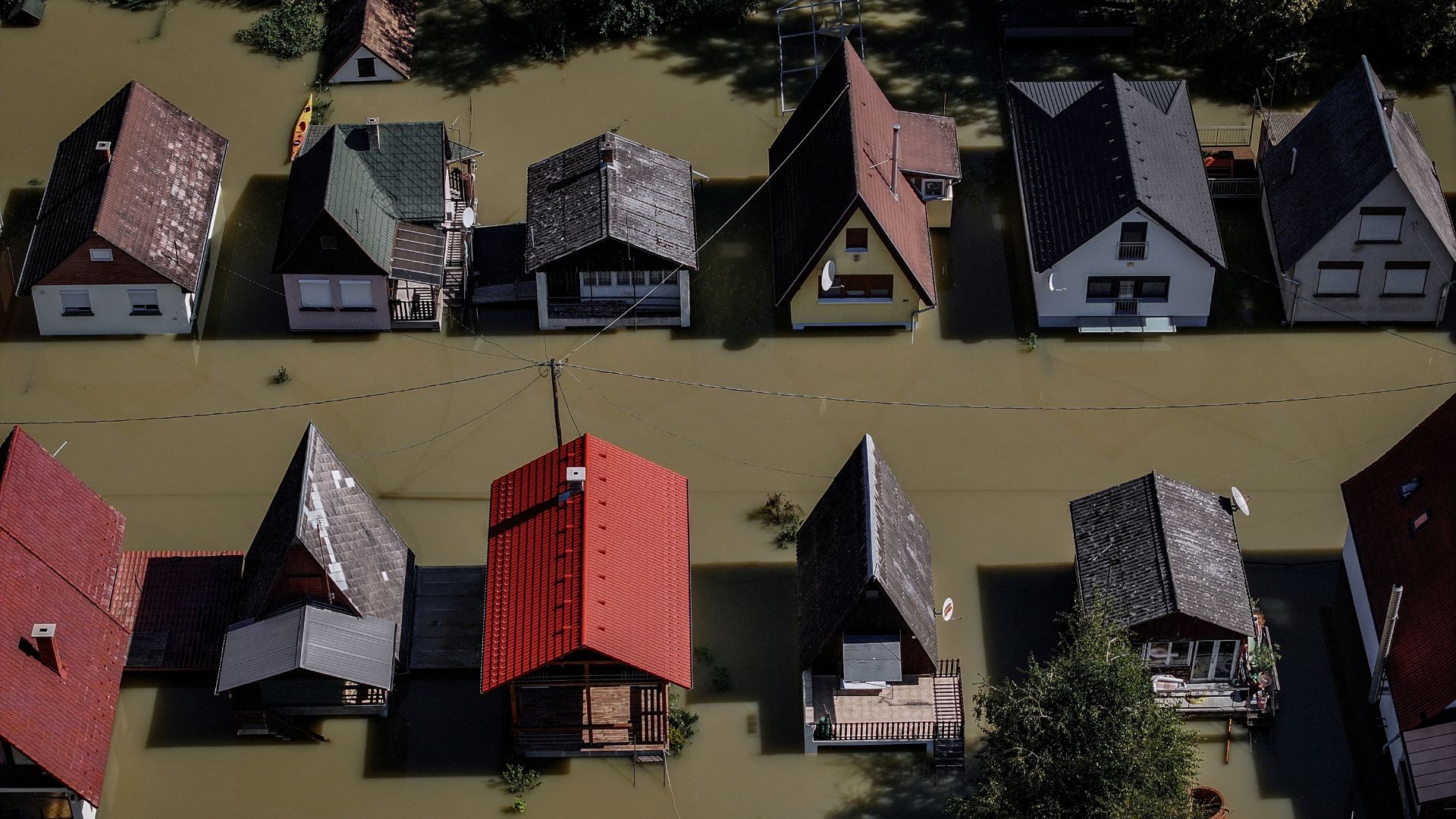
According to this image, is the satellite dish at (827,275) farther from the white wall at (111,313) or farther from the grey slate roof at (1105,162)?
the white wall at (111,313)

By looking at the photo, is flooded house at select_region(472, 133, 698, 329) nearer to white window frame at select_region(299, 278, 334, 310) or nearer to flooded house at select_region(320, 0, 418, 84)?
white window frame at select_region(299, 278, 334, 310)

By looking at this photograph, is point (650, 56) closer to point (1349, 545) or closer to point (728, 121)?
point (728, 121)

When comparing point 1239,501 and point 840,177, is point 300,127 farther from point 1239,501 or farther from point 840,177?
point 1239,501

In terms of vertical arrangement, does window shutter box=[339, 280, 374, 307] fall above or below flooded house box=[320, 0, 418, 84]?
below

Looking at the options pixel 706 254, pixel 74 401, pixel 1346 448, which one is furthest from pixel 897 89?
pixel 74 401

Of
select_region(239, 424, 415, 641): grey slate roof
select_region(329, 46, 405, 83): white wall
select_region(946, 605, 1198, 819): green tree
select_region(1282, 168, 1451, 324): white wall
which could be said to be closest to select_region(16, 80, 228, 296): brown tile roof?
select_region(329, 46, 405, 83): white wall
